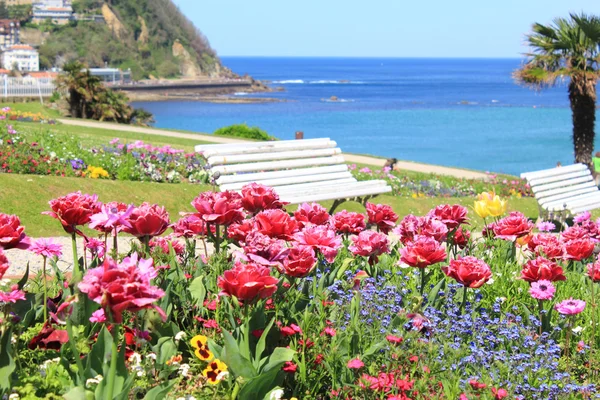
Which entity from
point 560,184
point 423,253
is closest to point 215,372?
point 423,253

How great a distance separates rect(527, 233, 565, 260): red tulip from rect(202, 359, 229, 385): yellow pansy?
7.14 ft

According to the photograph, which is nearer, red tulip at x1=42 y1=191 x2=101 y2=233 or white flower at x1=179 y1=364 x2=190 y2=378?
white flower at x1=179 y1=364 x2=190 y2=378

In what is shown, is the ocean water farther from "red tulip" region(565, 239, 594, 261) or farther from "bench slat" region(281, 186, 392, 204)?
"red tulip" region(565, 239, 594, 261)

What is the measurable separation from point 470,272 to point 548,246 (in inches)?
41.4

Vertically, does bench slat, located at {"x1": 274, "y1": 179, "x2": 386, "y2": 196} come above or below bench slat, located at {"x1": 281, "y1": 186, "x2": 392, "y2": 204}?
above

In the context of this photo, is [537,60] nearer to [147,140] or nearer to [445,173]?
[445,173]

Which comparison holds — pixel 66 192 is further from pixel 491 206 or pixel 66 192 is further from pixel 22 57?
pixel 22 57

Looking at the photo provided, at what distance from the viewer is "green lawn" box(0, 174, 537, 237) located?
9.12 metres

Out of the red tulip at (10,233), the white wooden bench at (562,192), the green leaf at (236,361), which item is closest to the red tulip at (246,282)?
the green leaf at (236,361)

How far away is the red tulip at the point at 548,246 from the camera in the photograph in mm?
4680

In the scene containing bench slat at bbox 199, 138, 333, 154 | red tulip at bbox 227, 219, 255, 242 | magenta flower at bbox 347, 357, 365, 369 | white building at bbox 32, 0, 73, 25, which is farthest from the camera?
white building at bbox 32, 0, 73, 25

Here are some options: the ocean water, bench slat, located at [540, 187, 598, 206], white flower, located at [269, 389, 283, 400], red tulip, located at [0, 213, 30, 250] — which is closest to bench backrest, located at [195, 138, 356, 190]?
bench slat, located at [540, 187, 598, 206]

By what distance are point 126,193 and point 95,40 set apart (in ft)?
386

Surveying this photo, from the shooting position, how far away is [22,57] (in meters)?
109
